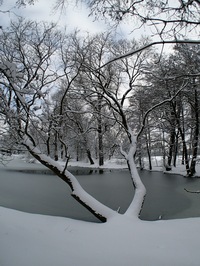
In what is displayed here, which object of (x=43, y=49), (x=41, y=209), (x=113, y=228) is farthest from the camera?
(x=43, y=49)

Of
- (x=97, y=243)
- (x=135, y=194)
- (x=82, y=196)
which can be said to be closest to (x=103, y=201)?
(x=135, y=194)

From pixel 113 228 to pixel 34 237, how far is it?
4.45 ft

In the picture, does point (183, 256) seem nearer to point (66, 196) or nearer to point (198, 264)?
point (198, 264)

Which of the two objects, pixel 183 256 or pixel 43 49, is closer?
pixel 183 256

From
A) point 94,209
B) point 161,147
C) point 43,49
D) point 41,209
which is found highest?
point 43,49

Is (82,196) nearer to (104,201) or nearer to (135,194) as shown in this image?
(135,194)

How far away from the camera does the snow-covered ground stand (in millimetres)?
2672

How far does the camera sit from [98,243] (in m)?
3.23

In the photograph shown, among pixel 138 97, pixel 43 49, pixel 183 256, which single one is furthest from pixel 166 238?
pixel 138 97

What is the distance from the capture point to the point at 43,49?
910 centimetres

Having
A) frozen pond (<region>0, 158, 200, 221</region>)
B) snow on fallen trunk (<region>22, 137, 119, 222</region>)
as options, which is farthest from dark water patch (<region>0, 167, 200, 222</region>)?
snow on fallen trunk (<region>22, 137, 119, 222</region>)

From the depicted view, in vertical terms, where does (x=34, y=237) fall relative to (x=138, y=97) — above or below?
below

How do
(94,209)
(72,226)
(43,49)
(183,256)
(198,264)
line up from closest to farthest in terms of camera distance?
1. (198,264)
2. (183,256)
3. (72,226)
4. (94,209)
5. (43,49)

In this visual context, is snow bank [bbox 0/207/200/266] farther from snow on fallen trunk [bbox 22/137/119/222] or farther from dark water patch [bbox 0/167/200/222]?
dark water patch [bbox 0/167/200/222]
